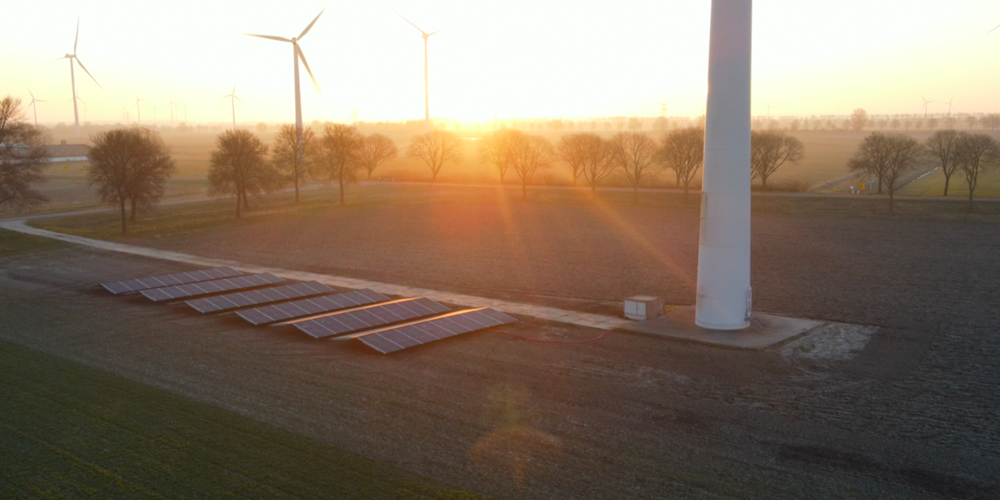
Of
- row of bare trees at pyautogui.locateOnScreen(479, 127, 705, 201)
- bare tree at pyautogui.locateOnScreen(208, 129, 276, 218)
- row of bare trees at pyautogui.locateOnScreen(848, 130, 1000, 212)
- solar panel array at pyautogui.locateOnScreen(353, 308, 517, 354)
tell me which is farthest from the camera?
row of bare trees at pyautogui.locateOnScreen(479, 127, 705, 201)

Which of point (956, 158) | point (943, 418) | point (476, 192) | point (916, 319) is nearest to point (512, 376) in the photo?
point (943, 418)

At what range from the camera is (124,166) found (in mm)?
62438

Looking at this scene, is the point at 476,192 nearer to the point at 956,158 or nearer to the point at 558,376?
the point at 956,158

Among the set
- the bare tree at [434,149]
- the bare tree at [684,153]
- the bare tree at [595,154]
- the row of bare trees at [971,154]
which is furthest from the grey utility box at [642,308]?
the bare tree at [434,149]

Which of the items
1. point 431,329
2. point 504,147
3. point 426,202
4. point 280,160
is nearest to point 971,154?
point 504,147

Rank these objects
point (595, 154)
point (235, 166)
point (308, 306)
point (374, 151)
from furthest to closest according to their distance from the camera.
Result: point (374, 151) < point (595, 154) < point (235, 166) < point (308, 306)

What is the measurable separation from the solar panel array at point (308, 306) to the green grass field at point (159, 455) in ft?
29.1

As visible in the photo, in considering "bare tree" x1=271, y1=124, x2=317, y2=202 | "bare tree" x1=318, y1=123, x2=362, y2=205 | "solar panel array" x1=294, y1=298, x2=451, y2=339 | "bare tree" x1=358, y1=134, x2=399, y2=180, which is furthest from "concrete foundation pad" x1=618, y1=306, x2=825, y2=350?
"bare tree" x1=358, y1=134, x2=399, y2=180

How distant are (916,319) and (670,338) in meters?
11.3

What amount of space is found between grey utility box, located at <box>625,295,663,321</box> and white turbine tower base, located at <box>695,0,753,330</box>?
215cm

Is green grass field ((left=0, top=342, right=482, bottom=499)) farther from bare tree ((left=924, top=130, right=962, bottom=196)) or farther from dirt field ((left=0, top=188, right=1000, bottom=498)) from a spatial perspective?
bare tree ((left=924, top=130, right=962, bottom=196))

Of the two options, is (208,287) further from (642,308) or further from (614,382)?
(614,382)

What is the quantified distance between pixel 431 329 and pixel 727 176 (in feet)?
41.1

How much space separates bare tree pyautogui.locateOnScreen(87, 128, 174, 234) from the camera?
202 ft
